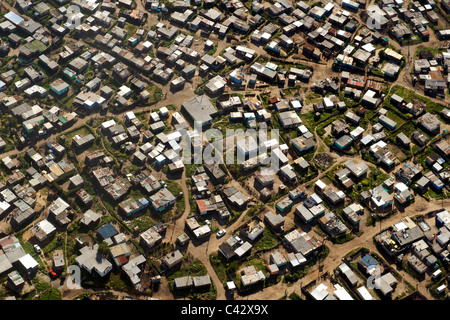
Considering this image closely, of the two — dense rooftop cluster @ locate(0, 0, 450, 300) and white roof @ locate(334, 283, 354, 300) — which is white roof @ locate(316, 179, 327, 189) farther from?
white roof @ locate(334, 283, 354, 300)

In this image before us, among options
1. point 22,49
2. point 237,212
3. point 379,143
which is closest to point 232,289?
point 237,212

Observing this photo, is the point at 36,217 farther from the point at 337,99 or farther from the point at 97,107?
the point at 337,99

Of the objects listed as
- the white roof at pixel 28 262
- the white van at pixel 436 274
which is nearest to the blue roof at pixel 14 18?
the white roof at pixel 28 262

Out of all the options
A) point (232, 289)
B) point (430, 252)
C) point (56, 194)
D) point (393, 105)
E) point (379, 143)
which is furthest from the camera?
point (393, 105)

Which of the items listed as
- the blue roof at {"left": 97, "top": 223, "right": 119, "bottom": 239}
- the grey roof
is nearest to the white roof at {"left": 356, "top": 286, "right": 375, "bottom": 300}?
the blue roof at {"left": 97, "top": 223, "right": 119, "bottom": 239}

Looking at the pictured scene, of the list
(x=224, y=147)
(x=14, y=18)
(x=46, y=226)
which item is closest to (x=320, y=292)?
(x=224, y=147)

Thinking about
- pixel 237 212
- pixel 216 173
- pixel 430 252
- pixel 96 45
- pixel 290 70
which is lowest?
pixel 430 252

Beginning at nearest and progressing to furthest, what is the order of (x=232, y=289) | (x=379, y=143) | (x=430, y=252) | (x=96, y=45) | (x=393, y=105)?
(x=232, y=289), (x=430, y=252), (x=379, y=143), (x=393, y=105), (x=96, y=45)
